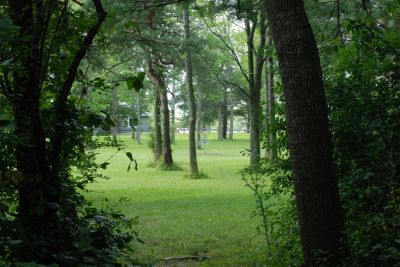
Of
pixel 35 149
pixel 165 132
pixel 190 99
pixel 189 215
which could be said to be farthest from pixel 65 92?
pixel 165 132

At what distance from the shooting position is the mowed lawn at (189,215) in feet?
23.2

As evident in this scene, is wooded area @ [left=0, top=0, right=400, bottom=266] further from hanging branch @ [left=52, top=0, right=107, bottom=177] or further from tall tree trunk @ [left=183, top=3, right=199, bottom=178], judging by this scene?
tall tree trunk @ [left=183, top=3, right=199, bottom=178]

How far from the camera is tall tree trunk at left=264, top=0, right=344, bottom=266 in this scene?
3.89m

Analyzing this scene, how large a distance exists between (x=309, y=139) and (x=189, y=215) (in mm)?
6941

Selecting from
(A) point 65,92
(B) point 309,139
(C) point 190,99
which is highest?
(C) point 190,99

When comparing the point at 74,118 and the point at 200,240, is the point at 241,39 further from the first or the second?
the point at 74,118

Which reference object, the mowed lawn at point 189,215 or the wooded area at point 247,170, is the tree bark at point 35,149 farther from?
the mowed lawn at point 189,215

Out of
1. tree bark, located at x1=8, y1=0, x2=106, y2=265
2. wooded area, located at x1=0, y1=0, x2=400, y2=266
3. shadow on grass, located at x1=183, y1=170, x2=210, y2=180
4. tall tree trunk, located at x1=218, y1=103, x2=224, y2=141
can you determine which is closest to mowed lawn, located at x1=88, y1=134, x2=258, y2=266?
shadow on grass, located at x1=183, y1=170, x2=210, y2=180

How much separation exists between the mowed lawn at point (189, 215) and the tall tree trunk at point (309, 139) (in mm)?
1323

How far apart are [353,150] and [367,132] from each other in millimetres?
413

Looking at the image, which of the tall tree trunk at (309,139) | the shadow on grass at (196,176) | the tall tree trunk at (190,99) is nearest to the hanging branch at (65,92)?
the tall tree trunk at (309,139)

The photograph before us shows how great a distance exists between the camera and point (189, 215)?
1054 cm

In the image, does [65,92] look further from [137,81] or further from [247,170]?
[247,170]

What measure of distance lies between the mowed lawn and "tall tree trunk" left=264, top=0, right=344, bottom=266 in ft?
4.34
